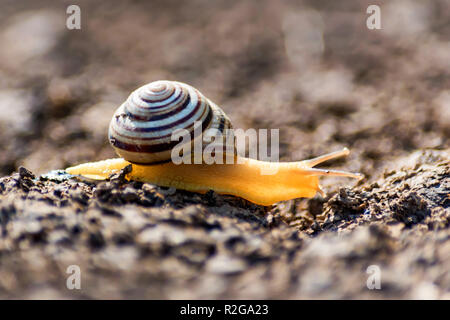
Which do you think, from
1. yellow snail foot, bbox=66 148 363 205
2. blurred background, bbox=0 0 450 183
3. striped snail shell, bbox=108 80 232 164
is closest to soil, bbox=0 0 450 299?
blurred background, bbox=0 0 450 183

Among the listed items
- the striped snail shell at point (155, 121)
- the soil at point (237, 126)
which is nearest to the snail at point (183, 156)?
the striped snail shell at point (155, 121)

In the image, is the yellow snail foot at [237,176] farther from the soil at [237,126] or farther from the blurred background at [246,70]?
the blurred background at [246,70]

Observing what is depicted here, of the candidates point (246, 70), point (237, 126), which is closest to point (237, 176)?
point (237, 126)

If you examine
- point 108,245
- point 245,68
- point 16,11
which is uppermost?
point 16,11

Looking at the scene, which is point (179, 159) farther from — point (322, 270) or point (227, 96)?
point (227, 96)

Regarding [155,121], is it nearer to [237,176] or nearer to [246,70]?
[237,176]
